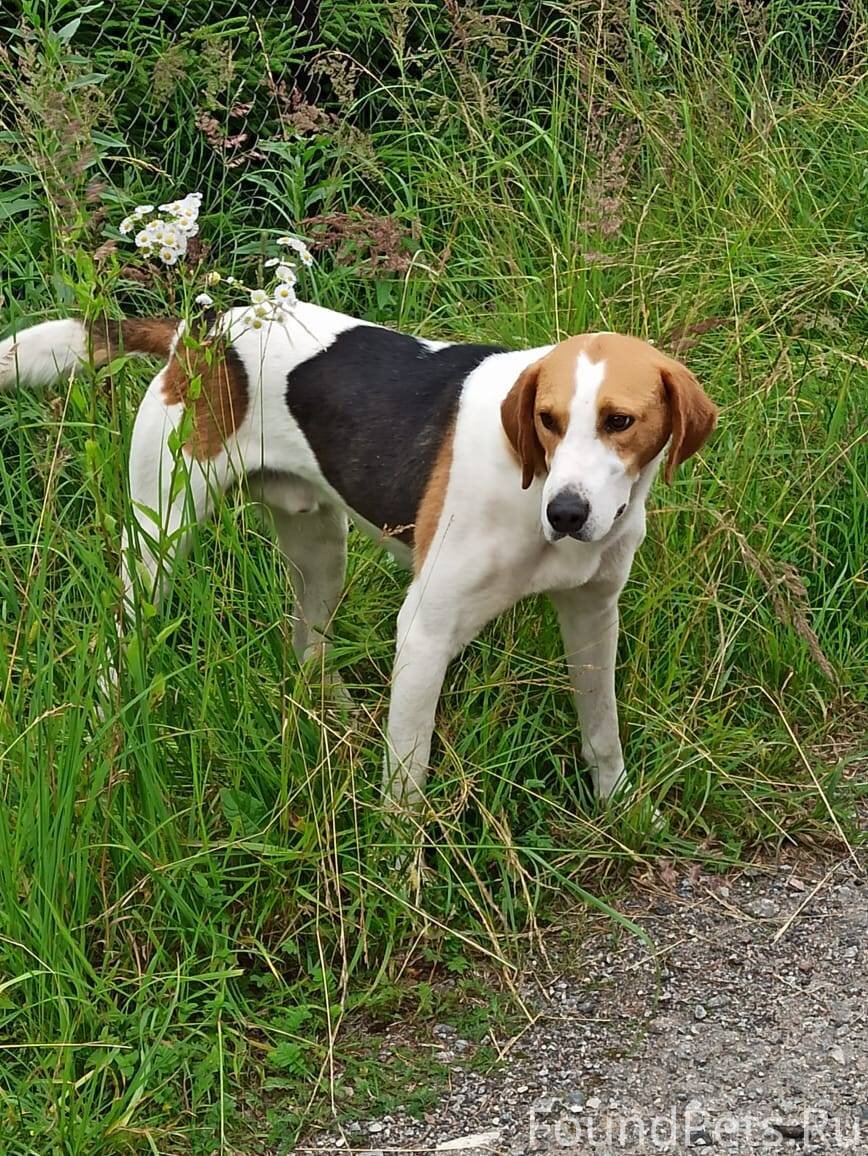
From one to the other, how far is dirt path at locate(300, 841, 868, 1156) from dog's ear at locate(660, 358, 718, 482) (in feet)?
3.62

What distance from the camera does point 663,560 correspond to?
14.1ft

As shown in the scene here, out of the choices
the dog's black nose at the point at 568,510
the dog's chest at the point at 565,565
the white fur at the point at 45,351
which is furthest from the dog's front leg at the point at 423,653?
the white fur at the point at 45,351

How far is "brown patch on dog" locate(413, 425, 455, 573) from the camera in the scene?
3.71m

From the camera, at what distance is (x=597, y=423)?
325 centimetres

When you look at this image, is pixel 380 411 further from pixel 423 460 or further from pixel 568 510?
pixel 568 510

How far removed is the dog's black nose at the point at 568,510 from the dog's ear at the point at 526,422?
26 centimetres


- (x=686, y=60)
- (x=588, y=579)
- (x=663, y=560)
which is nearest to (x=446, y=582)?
(x=588, y=579)

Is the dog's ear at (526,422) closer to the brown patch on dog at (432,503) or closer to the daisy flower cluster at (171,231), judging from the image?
the brown patch on dog at (432,503)

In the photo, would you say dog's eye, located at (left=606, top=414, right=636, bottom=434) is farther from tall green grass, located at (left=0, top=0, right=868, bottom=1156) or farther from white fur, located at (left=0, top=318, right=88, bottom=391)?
white fur, located at (left=0, top=318, right=88, bottom=391)

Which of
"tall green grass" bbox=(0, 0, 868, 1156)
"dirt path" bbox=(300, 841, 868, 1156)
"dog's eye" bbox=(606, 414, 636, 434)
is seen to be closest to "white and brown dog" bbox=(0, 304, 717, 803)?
"dog's eye" bbox=(606, 414, 636, 434)

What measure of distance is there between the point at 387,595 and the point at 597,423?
1397 millimetres

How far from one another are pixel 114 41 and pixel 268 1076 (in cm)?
411

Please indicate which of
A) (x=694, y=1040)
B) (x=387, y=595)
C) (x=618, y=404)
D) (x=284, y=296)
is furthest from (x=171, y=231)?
(x=694, y=1040)

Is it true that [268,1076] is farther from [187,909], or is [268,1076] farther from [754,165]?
[754,165]
